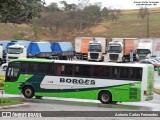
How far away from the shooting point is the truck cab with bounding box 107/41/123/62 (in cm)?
6956

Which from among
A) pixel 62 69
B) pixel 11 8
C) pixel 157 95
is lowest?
pixel 157 95

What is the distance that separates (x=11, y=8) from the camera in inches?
904

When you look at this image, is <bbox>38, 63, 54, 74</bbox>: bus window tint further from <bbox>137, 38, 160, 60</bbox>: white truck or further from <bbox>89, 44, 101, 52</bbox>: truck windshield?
<bbox>137, 38, 160, 60</bbox>: white truck

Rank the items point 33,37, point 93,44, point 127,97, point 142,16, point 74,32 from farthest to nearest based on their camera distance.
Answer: point 142,16
point 74,32
point 33,37
point 93,44
point 127,97

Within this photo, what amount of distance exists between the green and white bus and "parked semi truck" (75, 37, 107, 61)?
1691 inches

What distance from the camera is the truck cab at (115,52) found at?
69.6m

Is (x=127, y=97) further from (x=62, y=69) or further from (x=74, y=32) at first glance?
(x=74, y=32)

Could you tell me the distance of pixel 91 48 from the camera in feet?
238

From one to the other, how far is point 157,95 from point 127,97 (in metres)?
8.42

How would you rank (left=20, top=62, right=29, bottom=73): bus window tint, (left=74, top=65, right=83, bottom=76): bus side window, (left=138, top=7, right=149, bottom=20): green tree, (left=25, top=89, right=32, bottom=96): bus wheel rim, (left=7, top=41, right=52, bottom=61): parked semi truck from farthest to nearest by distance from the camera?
(left=138, top=7, right=149, bottom=20): green tree, (left=7, top=41, right=52, bottom=61): parked semi truck, (left=20, top=62, right=29, bottom=73): bus window tint, (left=25, top=89, right=32, bottom=96): bus wheel rim, (left=74, top=65, right=83, bottom=76): bus side window

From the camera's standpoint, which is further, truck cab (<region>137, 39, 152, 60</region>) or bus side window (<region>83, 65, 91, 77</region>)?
truck cab (<region>137, 39, 152, 60</region>)

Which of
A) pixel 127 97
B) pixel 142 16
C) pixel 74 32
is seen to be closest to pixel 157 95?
pixel 127 97

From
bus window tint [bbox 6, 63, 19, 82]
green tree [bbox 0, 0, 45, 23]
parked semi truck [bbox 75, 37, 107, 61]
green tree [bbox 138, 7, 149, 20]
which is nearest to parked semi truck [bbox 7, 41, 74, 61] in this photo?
parked semi truck [bbox 75, 37, 107, 61]

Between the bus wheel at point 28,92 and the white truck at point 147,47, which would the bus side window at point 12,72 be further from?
the white truck at point 147,47
